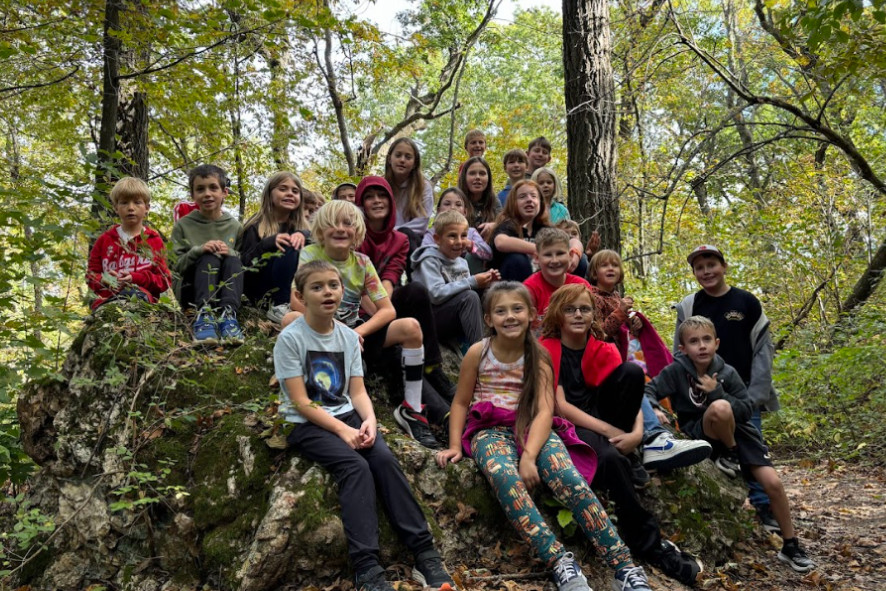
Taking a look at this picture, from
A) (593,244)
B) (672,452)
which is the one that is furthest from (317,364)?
(593,244)

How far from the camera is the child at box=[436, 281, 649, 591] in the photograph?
3303 millimetres

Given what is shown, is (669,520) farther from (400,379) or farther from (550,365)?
(400,379)

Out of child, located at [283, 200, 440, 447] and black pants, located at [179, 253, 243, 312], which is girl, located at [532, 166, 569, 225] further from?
black pants, located at [179, 253, 243, 312]

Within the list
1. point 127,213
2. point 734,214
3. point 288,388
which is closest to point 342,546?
point 288,388

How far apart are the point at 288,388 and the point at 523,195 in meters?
3.31

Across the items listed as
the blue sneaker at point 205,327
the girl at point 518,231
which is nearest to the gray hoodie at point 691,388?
the girl at point 518,231

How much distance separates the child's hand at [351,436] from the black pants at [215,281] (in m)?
1.95

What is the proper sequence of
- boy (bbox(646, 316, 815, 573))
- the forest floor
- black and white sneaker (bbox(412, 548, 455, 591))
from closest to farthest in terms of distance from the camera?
1. black and white sneaker (bbox(412, 548, 455, 591))
2. the forest floor
3. boy (bbox(646, 316, 815, 573))

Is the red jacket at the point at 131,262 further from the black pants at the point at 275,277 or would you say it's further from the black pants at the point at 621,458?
the black pants at the point at 621,458

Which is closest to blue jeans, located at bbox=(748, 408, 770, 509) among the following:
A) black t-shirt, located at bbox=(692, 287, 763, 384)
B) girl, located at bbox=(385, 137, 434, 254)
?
black t-shirt, located at bbox=(692, 287, 763, 384)

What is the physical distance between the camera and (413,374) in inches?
172

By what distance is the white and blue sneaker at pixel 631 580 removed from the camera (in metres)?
3.22

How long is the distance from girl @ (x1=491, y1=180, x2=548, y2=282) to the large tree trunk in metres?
1.04

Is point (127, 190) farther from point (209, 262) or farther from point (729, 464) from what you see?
point (729, 464)
